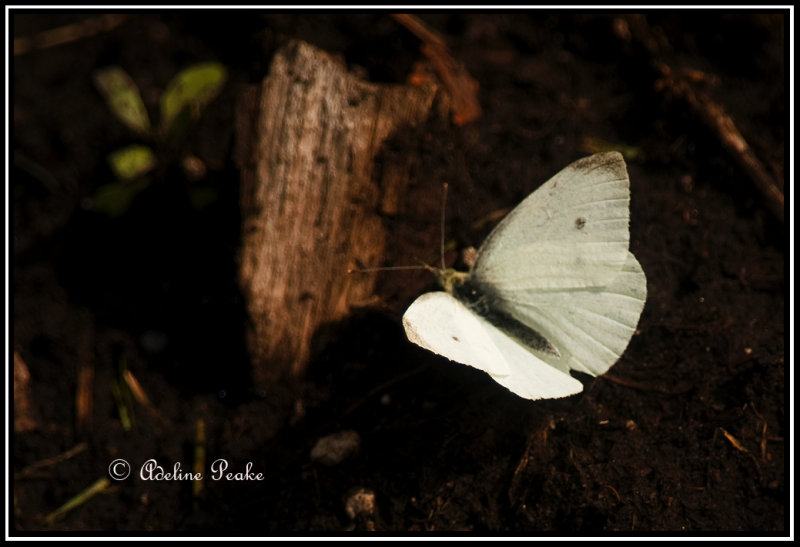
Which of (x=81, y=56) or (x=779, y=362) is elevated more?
(x=81, y=56)

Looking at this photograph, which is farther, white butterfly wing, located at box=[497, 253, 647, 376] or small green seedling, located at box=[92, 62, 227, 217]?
small green seedling, located at box=[92, 62, 227, 217]

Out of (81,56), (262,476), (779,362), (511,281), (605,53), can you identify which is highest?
(81,56)

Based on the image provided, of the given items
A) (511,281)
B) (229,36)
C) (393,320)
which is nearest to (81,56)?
(229,36)

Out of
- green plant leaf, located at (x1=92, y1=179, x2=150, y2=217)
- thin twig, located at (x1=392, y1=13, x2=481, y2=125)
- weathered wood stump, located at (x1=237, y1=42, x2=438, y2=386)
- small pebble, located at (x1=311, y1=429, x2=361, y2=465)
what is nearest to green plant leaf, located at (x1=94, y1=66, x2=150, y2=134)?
green plant leaf, located at (x1=92, y1=179, x2=150, y2=217)

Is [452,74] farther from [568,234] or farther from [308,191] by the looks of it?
[568,234]

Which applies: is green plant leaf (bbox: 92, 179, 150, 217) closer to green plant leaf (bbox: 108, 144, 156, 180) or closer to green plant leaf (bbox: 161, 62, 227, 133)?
green plant leaf (bbox: 108, 144, 156, 180)

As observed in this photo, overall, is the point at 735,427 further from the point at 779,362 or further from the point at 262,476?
the point at 262,476
